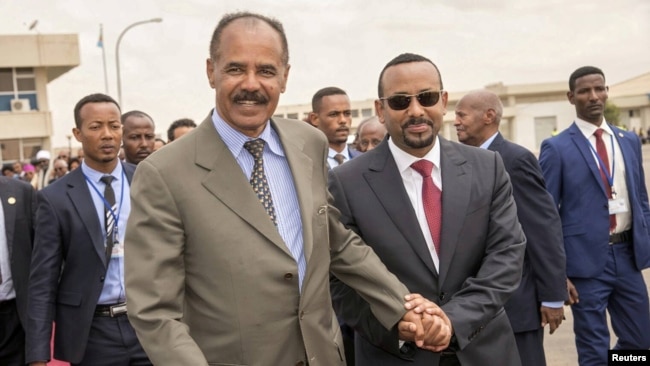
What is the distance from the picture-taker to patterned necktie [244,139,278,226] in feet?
7.97

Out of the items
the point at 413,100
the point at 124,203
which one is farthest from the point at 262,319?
the point at 124,203

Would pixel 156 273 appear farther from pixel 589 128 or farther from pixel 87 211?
pixel 589 128

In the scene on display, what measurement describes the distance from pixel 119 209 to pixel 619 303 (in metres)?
3.91

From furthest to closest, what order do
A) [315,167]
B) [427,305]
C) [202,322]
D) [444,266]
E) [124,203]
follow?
[124,203]
[444,266]
[427,305]
[315,167]
[202,322]

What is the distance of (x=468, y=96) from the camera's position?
18.7 feet

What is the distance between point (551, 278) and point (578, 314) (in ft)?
3.74

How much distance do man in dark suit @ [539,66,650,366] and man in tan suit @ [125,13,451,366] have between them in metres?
3.40

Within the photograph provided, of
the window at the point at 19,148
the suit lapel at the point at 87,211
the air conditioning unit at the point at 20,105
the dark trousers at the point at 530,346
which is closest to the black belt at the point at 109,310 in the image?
the suit lapel at the point at 87,211

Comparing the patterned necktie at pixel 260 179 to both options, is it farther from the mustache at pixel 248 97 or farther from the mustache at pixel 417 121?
the mustache at pixel 417 121

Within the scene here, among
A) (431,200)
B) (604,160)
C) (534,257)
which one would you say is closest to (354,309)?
(431,200)

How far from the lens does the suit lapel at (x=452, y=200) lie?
3070 mm

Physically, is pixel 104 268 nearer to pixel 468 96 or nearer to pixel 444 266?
pixel 444 266

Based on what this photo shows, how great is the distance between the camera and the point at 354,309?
10.3 ft

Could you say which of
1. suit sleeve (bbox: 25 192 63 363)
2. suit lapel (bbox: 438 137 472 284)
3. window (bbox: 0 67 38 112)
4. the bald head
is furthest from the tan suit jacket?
window (bbox: 0 67 38 112)
